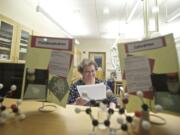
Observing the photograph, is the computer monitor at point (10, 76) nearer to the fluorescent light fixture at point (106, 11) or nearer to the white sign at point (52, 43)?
the white sign at point (52, 43)

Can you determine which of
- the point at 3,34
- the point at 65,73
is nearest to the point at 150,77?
the point at 65,73

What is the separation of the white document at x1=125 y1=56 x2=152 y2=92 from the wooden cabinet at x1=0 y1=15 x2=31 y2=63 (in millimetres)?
2518

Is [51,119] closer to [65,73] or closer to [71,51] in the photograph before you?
[65,73]

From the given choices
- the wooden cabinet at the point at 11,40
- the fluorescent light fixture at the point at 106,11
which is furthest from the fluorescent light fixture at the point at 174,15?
the wooden cabinet at the point at 11,40

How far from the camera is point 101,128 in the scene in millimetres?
747

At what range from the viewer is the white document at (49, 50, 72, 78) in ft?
3.21

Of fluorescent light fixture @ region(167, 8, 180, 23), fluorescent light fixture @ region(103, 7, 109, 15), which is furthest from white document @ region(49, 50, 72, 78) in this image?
fluorescent light fixture @ region(103, 7, 109, 15)

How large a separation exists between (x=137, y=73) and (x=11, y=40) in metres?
3.06

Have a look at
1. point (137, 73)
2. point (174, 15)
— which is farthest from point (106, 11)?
point (137, 73)

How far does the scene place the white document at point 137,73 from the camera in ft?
2.71

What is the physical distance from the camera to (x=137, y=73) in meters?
0.85

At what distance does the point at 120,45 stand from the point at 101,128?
0.42 meters

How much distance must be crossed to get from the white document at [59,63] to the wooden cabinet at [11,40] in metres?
2.20

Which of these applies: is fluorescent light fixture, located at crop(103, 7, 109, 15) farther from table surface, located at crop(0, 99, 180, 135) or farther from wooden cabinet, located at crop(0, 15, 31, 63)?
table surface, located at crop(0, 99, 180, 135)
